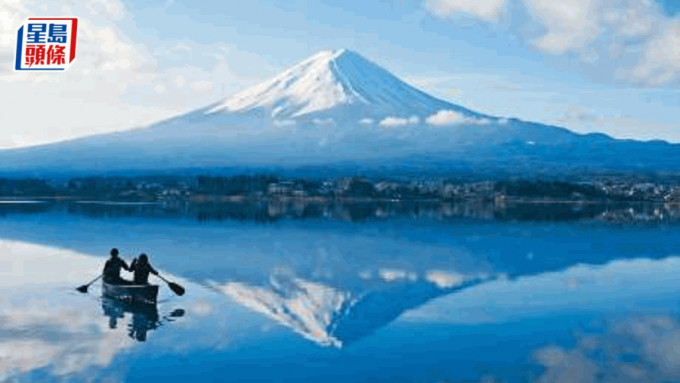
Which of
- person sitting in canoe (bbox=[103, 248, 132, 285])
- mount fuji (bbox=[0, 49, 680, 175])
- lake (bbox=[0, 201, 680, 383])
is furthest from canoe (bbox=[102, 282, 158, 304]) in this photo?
mount fuji (bbox=[0, 49, 680, 175])

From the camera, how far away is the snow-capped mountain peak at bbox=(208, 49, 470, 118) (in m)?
172

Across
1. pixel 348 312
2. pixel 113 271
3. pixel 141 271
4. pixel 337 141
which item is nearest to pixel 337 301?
pixel 348 312

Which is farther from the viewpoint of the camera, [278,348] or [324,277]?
[324,277]

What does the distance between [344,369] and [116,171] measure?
11910 cm

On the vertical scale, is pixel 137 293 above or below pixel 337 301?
above

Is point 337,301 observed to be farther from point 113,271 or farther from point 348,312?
point 113,271

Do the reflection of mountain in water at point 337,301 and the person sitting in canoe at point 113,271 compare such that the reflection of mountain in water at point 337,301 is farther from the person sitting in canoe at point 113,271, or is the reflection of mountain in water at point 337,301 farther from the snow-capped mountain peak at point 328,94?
the snow-capped mountain peak at point 328,94

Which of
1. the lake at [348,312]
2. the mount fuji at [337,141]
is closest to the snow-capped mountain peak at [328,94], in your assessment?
the mount fuji at [337,141]

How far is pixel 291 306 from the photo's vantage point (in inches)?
677

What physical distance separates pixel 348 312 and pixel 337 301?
1.36m

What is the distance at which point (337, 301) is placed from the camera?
59.3 feet

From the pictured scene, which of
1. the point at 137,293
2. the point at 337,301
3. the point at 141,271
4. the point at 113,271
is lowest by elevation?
the point at 337,301

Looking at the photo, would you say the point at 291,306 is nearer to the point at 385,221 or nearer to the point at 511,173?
the point at 385,221

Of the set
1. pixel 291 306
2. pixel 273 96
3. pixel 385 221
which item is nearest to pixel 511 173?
pixel 273 96
